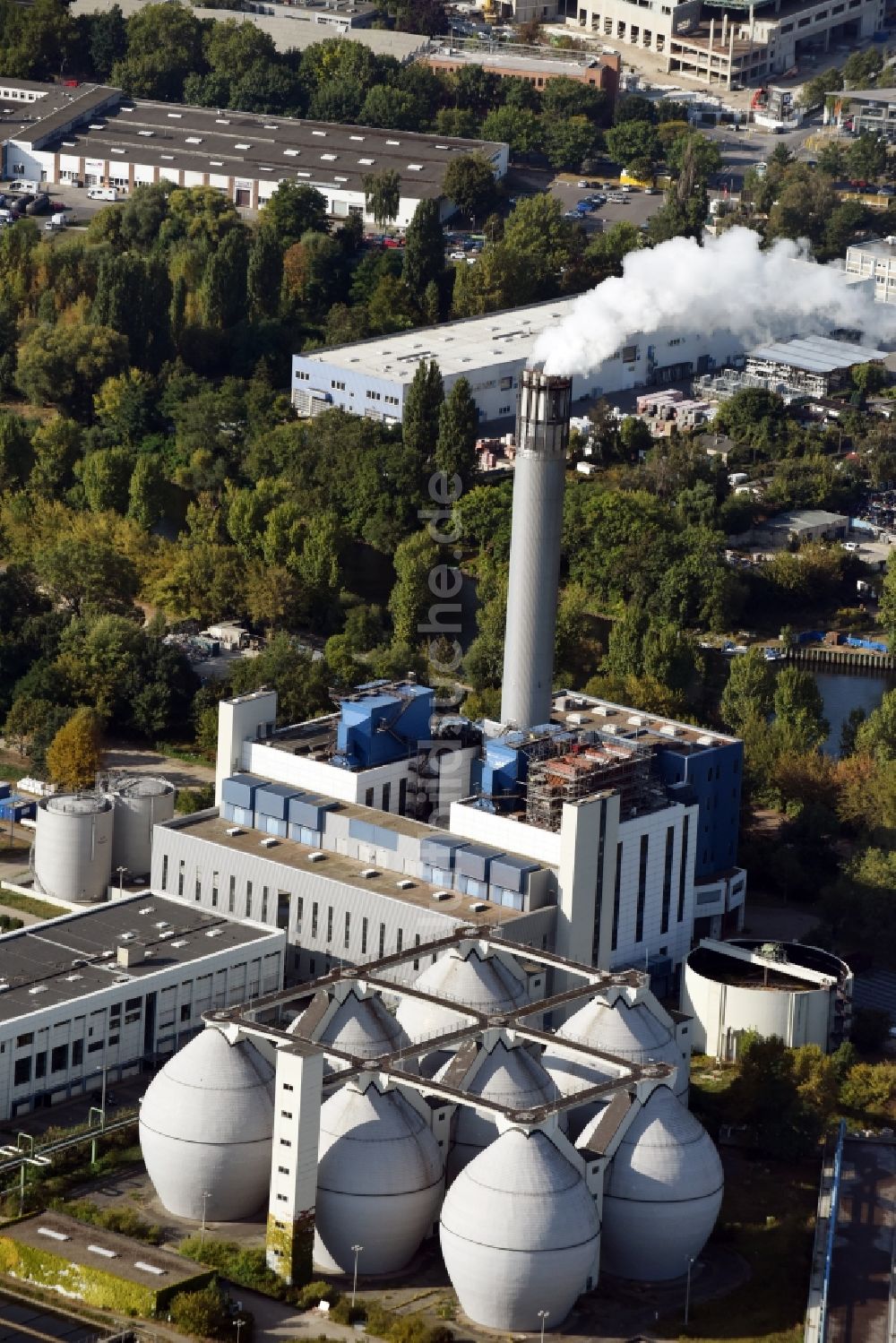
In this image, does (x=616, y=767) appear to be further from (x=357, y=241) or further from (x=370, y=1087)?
(x=357, y=241)

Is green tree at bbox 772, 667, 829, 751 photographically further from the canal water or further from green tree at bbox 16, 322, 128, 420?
green tree at bbox 16, 322, 128, 420

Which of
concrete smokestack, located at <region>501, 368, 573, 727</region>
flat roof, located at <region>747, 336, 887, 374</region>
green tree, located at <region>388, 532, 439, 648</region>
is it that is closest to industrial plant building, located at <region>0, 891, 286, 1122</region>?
concrete smokestack, located at <region>501, 368, 573, 727</region>

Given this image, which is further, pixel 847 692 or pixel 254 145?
pixel 254 145

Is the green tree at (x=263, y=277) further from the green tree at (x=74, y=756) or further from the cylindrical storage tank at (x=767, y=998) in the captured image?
the cylindrical storage tank at (x=767, y=998)

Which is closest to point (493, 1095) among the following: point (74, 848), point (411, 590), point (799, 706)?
point (74, 848)

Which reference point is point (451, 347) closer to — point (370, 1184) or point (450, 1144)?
point (450, 1144)

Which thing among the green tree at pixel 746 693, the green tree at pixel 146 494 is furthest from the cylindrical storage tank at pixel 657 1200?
the green tree at pixel 146 494
